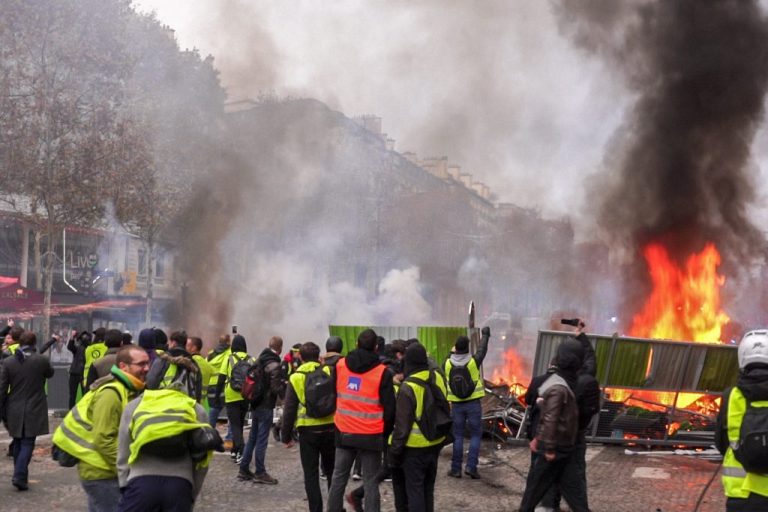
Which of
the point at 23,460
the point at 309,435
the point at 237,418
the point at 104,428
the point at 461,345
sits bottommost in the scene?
the point at 23,460

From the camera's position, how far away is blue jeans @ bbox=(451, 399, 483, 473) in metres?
10.2

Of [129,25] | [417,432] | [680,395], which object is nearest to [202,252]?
[129,25]

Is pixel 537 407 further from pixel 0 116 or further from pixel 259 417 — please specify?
pixel 0 116

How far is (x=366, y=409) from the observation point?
6676mm

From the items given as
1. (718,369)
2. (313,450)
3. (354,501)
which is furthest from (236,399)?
(718,369)

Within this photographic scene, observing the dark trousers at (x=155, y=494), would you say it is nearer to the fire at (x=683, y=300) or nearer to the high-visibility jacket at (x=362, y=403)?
the high-visibility jacket at (x=362, y=403)

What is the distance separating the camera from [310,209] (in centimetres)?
4266

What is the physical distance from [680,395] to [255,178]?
99.2 ft

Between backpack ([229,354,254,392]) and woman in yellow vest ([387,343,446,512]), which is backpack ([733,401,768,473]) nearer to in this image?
woman in yellow vest ([387,343,446,512])

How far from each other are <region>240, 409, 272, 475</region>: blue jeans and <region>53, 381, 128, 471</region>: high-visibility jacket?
494cm

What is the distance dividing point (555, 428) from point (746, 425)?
2277 mm

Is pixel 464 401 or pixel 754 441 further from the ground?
pixel 754 441

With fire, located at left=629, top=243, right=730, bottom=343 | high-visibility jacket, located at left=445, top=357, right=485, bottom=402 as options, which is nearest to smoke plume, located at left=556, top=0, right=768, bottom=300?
fire, located at left=629, top=243, right=730, bottom=343

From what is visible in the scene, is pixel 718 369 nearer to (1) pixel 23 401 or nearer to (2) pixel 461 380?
(2) pixel 461 380
